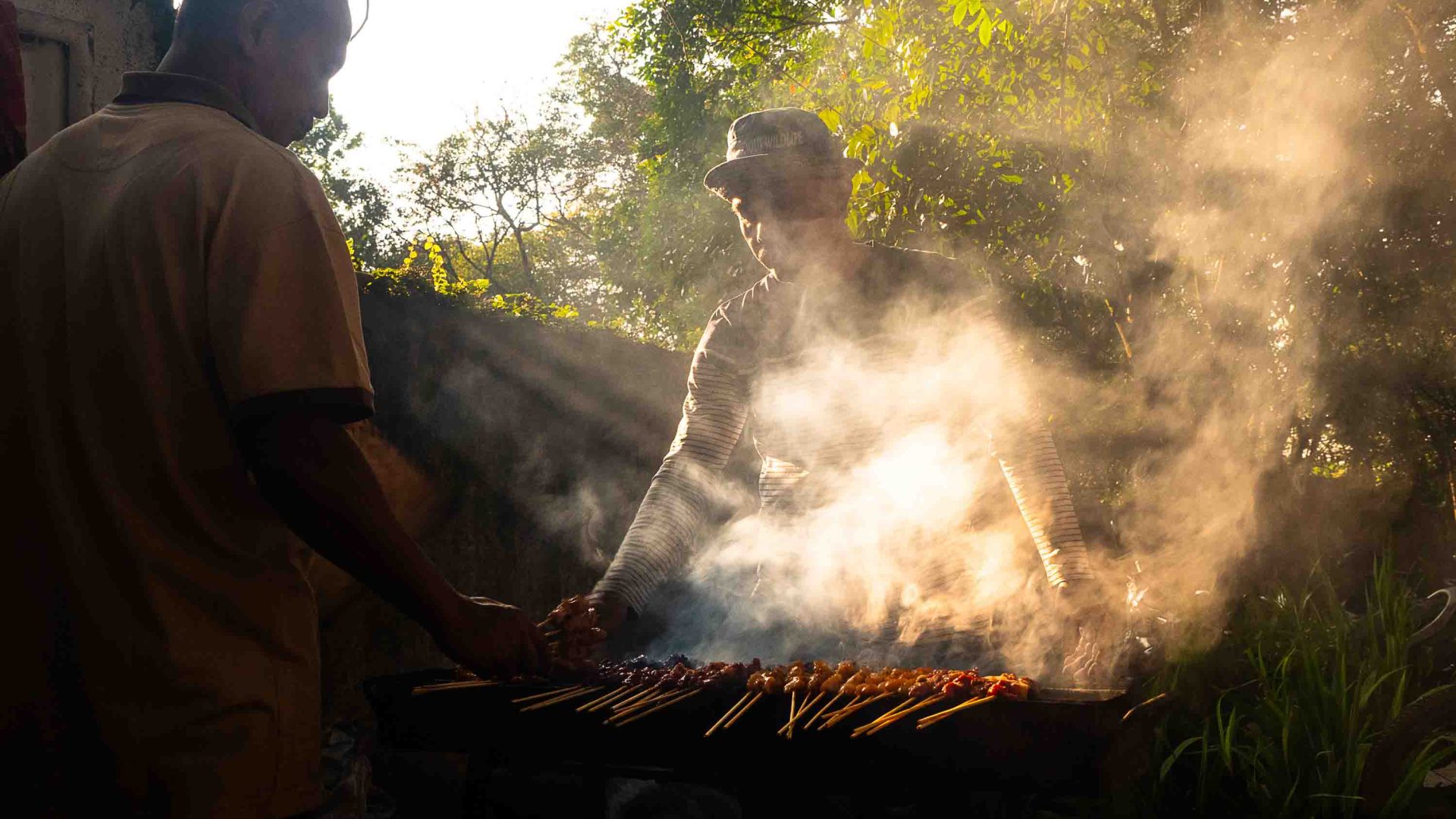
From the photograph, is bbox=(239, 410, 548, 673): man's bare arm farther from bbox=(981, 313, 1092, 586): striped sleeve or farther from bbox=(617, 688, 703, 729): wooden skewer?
bbox=(981, 313, 1092, 586): striped sleeve

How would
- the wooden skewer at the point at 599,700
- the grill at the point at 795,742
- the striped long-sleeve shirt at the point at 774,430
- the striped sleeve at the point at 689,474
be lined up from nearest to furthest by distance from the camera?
1. the grill at the point at 795,742
2. the wooden skewer at the point at 599,700
3. the striped long-sleeve shirt at the point at 774,430
4. the striped sleeve at the point at 689,474

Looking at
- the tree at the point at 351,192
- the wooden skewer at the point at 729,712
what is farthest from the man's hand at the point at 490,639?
the tree at the point at 351,192

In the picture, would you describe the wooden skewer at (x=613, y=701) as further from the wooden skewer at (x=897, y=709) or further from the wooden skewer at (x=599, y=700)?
the wooden skewer at (x=897, y=709)

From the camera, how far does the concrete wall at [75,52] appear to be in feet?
14.3

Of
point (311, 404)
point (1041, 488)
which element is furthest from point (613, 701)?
point (1041, 488)

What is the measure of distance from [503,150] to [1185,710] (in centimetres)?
3916

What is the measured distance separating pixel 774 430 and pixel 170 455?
2904 millimetres

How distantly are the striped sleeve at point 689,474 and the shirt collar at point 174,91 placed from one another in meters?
2.48

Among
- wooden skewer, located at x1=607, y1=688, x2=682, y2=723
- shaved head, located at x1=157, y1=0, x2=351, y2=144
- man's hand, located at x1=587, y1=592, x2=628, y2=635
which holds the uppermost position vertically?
shaved head, located at x1=157, y1=0, x2=351, y2=144

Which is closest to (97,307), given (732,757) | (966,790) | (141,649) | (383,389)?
(141,649)

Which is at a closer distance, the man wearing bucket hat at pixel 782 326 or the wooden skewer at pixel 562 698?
the wooden skewer at pixel 562 698

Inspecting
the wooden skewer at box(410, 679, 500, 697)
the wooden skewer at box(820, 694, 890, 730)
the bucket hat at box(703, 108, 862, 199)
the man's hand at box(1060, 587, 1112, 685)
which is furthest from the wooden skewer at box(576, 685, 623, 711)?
the bucket hat at box(703, 108, 862, 199)

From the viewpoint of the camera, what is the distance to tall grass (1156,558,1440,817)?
390 centimetres

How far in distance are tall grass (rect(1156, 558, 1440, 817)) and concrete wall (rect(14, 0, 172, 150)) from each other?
558cm
